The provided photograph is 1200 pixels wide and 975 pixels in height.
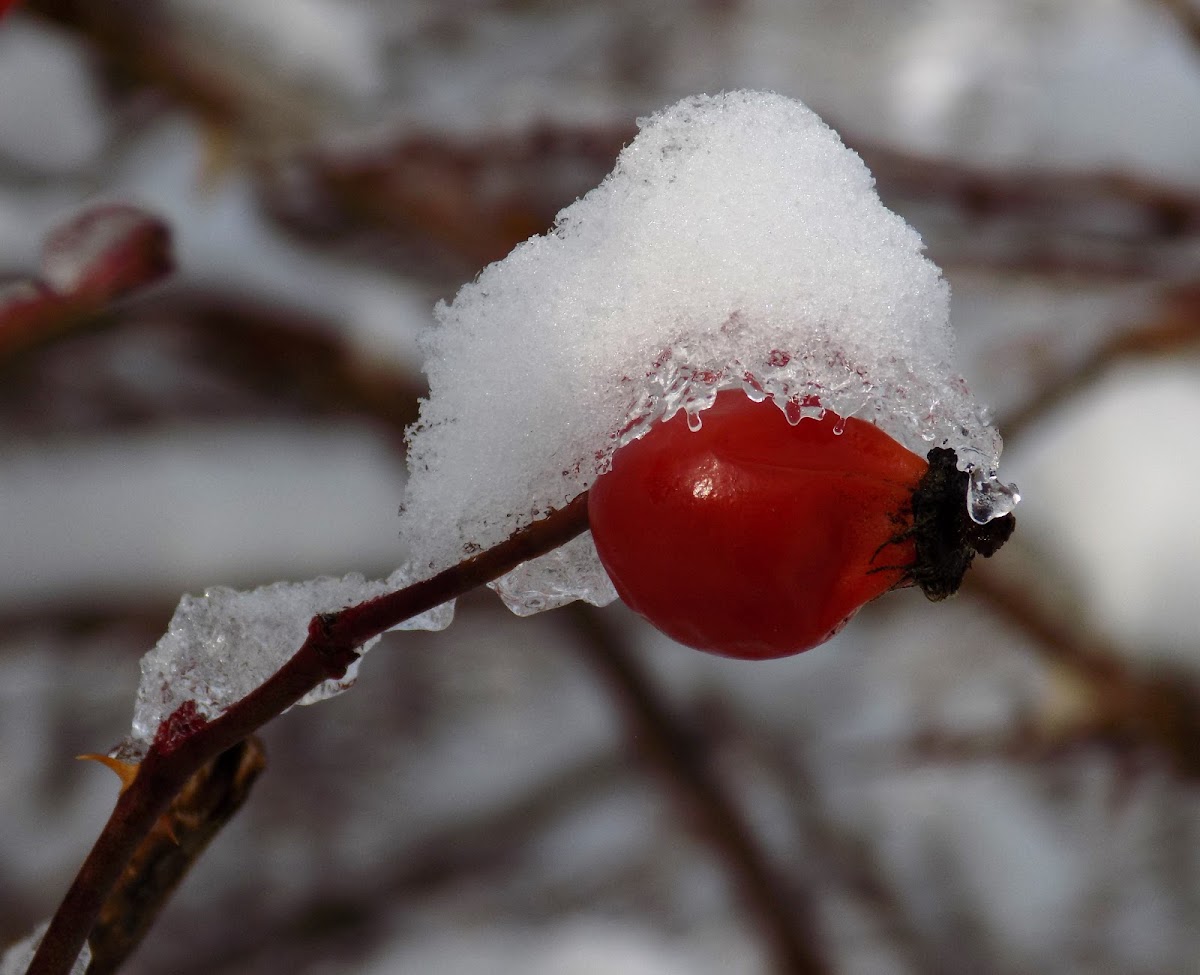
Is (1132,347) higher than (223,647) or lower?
lower

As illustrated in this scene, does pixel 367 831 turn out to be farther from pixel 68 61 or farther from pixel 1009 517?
pixel 1009 517

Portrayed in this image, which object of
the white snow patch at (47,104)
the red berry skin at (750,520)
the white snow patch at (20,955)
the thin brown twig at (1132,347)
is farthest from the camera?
the white snow patch at (47,104)

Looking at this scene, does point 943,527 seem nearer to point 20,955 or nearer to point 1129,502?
point 20,955

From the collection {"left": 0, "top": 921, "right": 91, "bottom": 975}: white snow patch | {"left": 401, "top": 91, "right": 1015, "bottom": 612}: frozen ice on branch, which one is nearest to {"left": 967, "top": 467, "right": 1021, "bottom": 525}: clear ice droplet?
{"left": 401, "top": 91, "right": 1015, "bottom": 612}: frozen ice on branch

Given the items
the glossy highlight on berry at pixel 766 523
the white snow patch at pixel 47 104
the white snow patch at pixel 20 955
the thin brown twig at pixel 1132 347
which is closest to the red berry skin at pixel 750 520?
the glossy highlight on berry at pixel 766 523

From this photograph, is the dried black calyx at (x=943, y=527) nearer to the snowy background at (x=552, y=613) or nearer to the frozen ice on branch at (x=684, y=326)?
the frozen ice on branch at (x=684, y=326)

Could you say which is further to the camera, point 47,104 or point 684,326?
point 47,104

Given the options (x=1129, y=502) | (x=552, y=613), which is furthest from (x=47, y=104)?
(x=1129, y=502)
